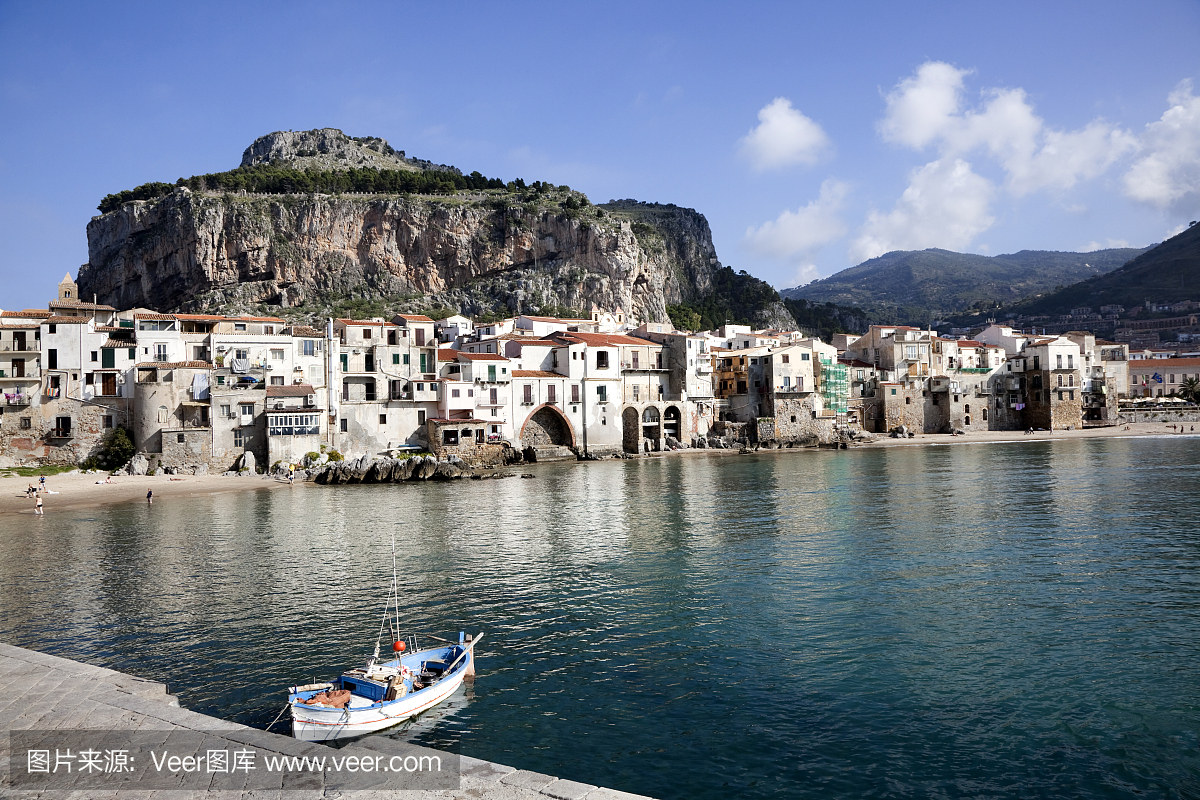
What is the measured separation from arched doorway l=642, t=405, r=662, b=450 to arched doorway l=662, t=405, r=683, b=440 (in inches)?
43.0

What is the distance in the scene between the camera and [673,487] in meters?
46.3

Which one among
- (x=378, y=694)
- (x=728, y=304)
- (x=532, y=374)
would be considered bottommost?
(x=378, y=694)

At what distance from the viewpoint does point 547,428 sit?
6694cm

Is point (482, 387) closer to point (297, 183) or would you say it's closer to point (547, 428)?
point (547, 428)

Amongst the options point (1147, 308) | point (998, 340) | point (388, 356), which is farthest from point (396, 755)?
point (1147, 308)

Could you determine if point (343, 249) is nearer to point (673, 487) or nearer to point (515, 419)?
point (515, 419)

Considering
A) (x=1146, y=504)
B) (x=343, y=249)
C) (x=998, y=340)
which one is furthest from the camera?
(x=343, y=249)

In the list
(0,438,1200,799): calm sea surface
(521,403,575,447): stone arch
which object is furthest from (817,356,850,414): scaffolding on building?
(0,438,1200,799): calm sea surface

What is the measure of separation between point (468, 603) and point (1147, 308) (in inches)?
8115

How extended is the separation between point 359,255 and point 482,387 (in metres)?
84.3

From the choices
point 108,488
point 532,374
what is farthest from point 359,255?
point 108,488

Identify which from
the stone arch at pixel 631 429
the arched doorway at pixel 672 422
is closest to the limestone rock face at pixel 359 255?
the arched doorway at pixel 672 422

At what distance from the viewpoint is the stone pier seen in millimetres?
7930

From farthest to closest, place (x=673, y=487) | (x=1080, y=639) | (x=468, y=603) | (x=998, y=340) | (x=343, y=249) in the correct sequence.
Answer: (x=343, y=249)
(x=998, y=340)
(x=673, y=487)
(x=468, y=603)
(x=1080, y=639)
